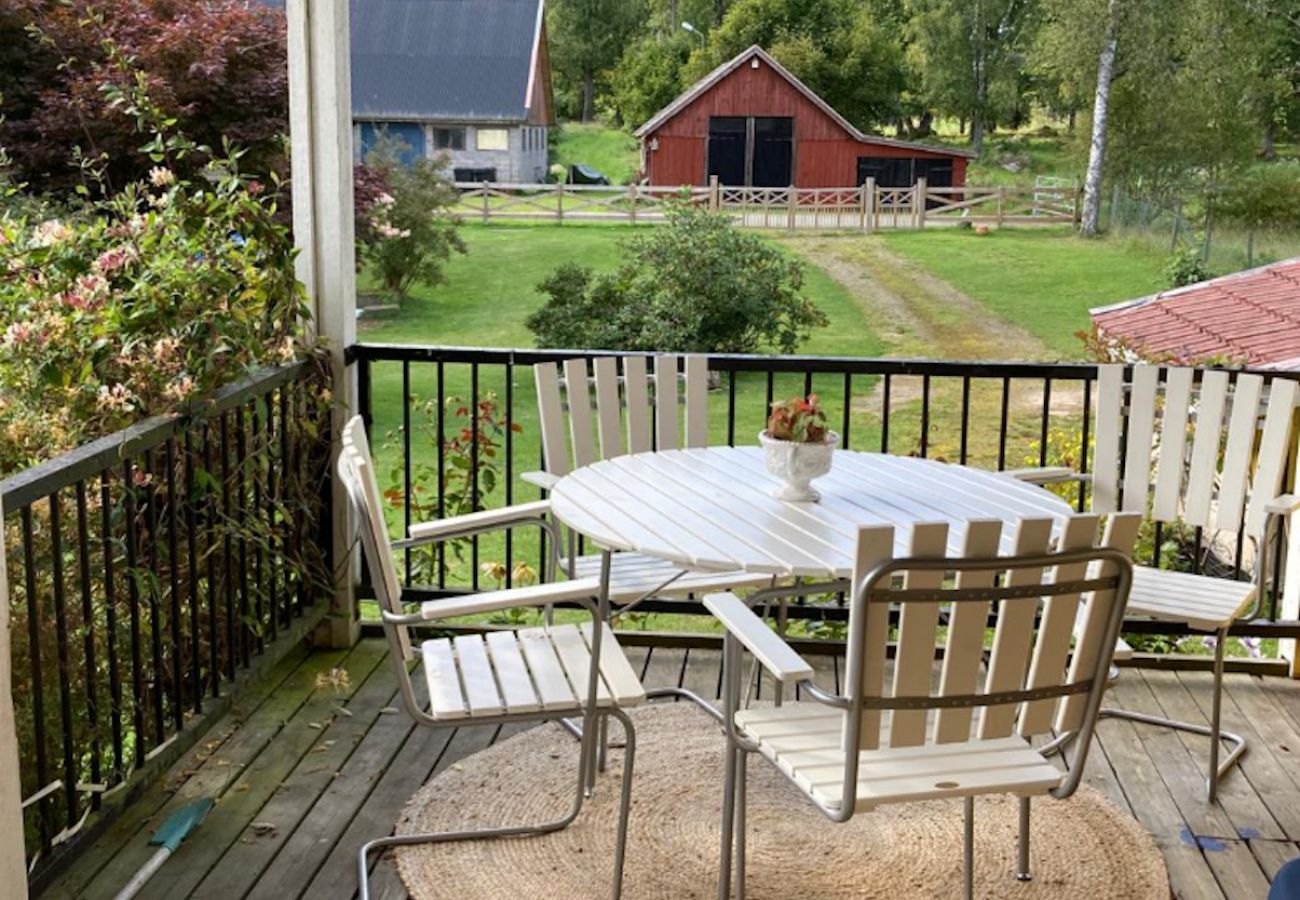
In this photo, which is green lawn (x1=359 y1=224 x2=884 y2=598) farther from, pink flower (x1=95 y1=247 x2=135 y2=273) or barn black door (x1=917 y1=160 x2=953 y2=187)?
pink flower (x1=95 y1=247 x2=135 y2=273)

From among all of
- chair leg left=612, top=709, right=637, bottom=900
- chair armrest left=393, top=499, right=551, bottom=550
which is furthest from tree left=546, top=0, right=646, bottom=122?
chair leg left=612, top=709, right=637, bottom=900

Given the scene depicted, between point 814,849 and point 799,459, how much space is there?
0.84m

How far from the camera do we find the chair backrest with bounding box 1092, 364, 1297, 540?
361cm

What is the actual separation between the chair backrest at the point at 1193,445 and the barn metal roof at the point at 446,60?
2980 mm

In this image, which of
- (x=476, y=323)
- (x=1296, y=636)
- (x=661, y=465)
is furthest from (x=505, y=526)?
(x=476, y=323)

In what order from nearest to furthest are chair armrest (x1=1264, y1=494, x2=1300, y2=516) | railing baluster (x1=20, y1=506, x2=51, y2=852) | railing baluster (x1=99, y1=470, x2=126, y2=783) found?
1. railing baluster (x1=20, y1=506, x2=51, y2=852)
2. railing baluster (x1=99, y1=470, x2=126, y2=783)
3. chair armrest (x1=1264, y1=494, x2=1300, y2=516)

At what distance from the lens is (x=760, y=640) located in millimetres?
2398

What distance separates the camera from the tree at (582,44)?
6.01m

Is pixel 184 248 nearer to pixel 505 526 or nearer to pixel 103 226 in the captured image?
pixel 103 226

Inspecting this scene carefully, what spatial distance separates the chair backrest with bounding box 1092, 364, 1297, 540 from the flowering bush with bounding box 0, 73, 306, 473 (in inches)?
85.6

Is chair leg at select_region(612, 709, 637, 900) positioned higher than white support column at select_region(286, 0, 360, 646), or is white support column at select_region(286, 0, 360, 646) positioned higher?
white support column at select_region(286, 0, 360, 646)

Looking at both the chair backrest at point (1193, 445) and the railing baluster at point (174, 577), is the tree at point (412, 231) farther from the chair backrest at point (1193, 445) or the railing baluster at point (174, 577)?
the chair backrest at point (1193, 445)

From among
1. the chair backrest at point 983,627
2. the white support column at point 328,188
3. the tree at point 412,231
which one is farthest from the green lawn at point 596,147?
the chair backrest at point 983,627

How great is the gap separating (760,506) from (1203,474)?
1364 millimetres
